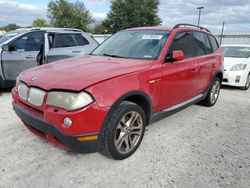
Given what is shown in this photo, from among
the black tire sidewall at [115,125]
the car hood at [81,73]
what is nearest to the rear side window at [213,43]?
the car hood at [81,73]

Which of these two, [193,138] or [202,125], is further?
[202,125]

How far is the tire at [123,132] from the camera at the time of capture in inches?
98.9

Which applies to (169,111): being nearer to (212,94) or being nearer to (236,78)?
(212,94)

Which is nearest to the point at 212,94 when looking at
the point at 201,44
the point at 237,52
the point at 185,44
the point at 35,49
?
the point at 201,44

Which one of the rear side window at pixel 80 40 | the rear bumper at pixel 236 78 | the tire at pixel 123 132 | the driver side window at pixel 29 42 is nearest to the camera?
the tire at pixel 123 132

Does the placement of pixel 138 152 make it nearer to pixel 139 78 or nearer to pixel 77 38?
pixel 139 78

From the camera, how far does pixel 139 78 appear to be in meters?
2.83

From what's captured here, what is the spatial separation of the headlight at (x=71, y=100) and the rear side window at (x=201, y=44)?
2.73 meters

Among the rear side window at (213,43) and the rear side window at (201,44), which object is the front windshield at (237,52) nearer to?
the rear side window at (213,43)

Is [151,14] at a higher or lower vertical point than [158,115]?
higher

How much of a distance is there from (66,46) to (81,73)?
14.0 ft

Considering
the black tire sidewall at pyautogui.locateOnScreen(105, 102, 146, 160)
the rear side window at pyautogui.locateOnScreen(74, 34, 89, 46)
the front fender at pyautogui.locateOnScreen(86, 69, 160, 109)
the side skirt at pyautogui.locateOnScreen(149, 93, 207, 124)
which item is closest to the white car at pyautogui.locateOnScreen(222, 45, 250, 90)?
the side skirt at pyautogui.locateOnScreen(149, 93, 207, 124)

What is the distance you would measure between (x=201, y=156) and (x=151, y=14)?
39.3 metres

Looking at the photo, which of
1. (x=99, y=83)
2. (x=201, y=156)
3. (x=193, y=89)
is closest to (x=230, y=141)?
(x=201, y=156)
